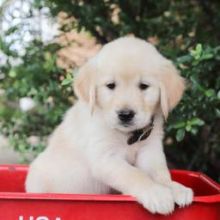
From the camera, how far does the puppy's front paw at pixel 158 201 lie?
2.21 m

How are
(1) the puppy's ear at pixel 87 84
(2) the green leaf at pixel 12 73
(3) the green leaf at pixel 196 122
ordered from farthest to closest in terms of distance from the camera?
1. (2) the green leaf at pixel 12 73
2. (3) the green leaf at pixel 196 122
3. (1) the puppy's ear at pixel 87 84

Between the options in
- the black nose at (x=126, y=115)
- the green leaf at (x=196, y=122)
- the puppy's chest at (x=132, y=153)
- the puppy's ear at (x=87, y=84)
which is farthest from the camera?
the green leaf at (x=196, y=122)

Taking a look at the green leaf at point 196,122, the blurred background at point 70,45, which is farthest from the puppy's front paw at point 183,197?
the blurred background at point 70,45

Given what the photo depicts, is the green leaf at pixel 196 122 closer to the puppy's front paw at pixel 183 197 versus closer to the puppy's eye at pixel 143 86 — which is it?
the puppy's eye at pixel 143 86

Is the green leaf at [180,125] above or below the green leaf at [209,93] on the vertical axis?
below

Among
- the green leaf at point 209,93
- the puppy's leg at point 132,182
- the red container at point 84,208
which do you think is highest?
the green leaf at point 209,93

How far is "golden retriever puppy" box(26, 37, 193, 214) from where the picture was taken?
7.97ft

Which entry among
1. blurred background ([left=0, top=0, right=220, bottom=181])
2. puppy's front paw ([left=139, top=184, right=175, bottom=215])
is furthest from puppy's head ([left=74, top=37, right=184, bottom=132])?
blurred background ([left=0, top=0, right=220, bottom=181])

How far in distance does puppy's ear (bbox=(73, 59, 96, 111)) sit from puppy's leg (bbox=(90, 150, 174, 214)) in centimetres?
24

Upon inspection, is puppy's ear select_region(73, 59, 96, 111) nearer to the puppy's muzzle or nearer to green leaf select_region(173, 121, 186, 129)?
the puppy's muzzle

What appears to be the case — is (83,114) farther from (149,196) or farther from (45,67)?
(45,67)

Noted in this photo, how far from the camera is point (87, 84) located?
252 centimetres

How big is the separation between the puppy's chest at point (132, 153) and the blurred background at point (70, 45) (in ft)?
2.43

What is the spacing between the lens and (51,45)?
3.78m
